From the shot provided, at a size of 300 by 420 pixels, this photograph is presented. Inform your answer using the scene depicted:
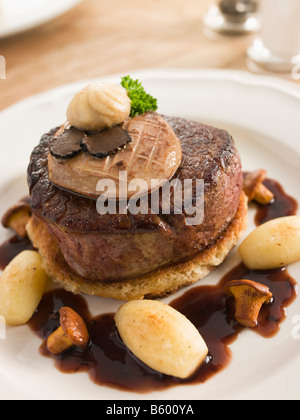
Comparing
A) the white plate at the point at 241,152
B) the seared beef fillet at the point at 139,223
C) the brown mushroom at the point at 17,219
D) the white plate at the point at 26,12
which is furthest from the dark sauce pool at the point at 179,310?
the white plate at the point at 26,12

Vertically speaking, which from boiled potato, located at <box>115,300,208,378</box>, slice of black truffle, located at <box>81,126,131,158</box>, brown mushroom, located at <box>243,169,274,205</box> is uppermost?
slice of black truffle, located at <box>81,126,131,158</box>

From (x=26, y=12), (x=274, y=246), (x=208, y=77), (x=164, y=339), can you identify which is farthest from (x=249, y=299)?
(x=26, y=12)

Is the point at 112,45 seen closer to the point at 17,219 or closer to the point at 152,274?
the point at 17,219

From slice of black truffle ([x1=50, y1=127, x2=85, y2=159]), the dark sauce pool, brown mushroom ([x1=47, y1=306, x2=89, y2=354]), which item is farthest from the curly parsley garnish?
brown mushroom ([x1=47, y1=306, x2=89, y2=354])

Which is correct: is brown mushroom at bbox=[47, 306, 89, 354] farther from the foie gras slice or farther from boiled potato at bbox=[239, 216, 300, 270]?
boiled potato at bbox=[239, 216, 300, 270]

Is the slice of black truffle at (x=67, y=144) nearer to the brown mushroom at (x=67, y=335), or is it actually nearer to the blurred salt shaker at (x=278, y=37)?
the brown mushroom at (x=67, y=335)

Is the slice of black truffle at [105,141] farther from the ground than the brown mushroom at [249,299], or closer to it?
farther from the ground

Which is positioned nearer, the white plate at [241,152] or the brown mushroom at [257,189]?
the white plate at [241,152]
